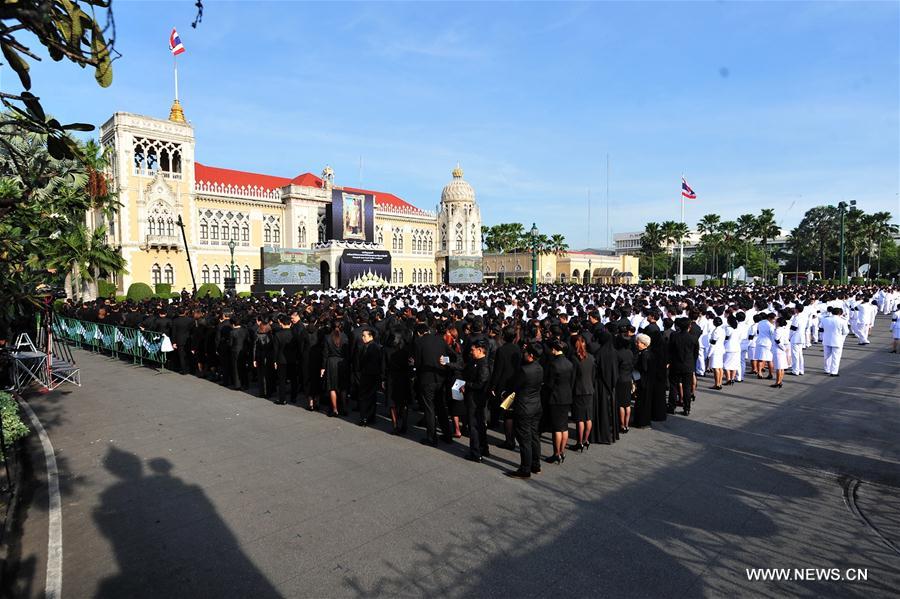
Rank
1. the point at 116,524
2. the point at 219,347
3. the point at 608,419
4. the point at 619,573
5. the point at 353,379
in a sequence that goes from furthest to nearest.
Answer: the point at 219,347, the point at 353,379, the point at 608,419, the point at 116,524, the point at 619,573

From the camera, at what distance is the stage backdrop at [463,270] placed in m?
64.0

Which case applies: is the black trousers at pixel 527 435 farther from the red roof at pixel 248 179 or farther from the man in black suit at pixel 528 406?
the red roof at pixel 248 179

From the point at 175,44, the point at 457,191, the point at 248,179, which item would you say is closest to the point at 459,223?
the point at 457,191

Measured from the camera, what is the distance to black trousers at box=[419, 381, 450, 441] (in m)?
7.50

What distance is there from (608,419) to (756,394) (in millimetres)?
5211

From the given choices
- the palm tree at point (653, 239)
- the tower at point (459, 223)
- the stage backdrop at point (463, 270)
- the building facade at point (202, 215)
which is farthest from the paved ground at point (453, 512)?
the palm tree at point (653, 239)

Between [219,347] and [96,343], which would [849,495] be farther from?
[96,343]

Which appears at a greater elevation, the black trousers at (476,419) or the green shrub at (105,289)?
the green shrub at (105,289)

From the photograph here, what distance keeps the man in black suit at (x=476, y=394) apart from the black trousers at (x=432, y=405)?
2.20 ft

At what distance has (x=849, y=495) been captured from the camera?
5.84 m

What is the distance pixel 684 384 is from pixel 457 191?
206 feet

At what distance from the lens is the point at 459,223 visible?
6862 centimetres

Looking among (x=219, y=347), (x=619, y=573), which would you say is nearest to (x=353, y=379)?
(x=219, y=347)

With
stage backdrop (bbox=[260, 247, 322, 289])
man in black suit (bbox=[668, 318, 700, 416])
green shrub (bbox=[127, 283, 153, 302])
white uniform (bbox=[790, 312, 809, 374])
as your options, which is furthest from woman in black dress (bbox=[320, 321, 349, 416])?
stage backdrop (bbox=[260, 247, 322, 289])
